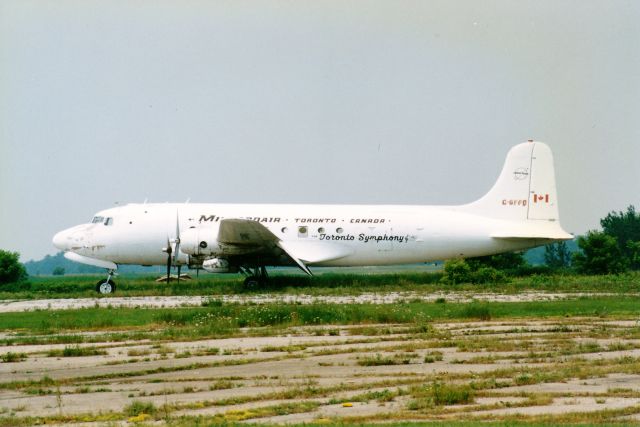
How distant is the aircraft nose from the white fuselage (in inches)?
1.8

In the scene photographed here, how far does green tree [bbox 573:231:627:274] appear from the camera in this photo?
46.2 meters

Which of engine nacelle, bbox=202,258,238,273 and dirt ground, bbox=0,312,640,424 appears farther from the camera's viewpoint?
engine nacelle, bbox=202,258,238,273

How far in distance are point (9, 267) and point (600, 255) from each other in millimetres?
34090

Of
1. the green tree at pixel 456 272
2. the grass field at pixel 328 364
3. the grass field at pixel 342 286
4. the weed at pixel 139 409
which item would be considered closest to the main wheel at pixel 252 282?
the grass field at pixel 342 286

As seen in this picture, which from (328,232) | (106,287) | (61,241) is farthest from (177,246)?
(328,232)

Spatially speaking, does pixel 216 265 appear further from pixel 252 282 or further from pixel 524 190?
pixel 524 190

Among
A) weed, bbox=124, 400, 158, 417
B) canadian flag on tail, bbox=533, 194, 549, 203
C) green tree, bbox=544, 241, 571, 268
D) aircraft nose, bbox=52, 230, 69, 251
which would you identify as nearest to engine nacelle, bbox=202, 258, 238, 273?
aircraft nose, bbox=52, 230, 69, 251

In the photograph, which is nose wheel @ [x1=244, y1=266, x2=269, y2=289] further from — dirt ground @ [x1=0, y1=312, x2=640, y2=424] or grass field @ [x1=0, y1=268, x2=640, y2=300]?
dirt ground @ [x1=0, y1=312, x2=640, y2=424]

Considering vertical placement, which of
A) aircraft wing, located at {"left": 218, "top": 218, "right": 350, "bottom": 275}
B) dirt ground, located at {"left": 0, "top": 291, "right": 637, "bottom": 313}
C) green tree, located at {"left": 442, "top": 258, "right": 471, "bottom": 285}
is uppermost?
aircraft wing, located at {"left": 218, "top": 218, "right": 350, "bottom": 275}

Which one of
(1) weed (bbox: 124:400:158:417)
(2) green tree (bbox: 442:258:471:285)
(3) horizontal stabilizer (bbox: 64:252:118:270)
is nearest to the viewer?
(1) weed (bbox: 124:400:158:417)

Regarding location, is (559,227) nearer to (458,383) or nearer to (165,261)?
(165,261)

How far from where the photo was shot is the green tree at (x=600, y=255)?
4619 cm

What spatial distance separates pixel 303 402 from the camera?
11.8m

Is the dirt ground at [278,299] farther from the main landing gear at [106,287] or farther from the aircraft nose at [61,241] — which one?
the aircraft nose at [61,241]
